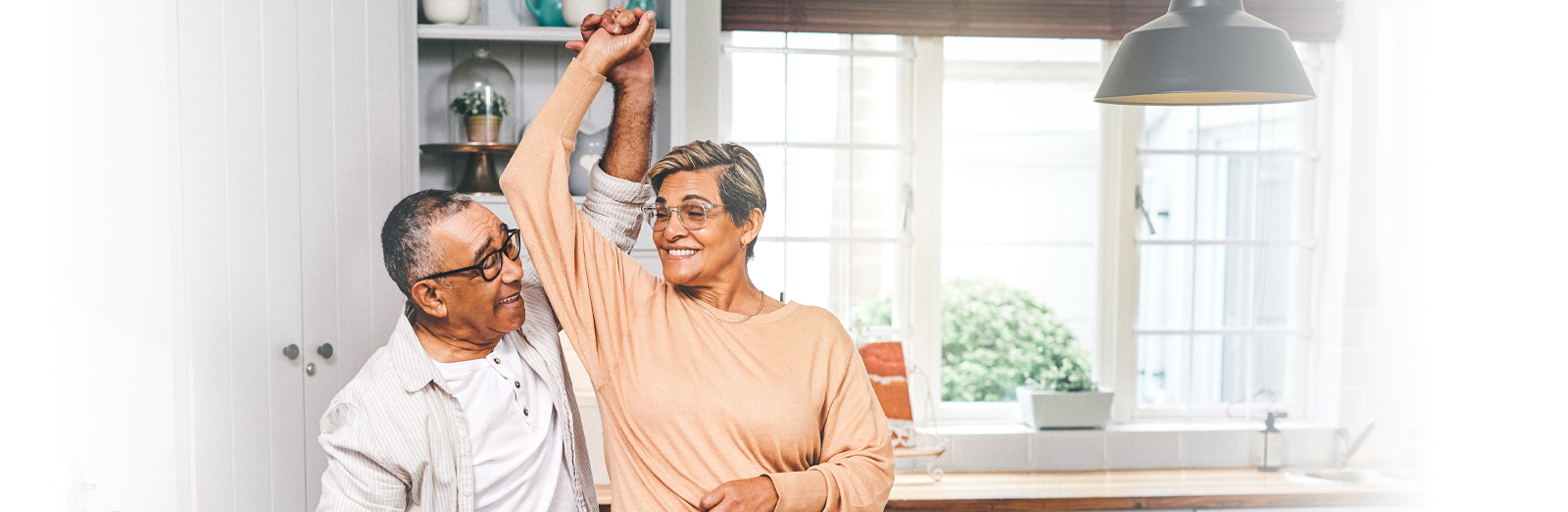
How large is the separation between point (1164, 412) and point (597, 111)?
87.4 inches

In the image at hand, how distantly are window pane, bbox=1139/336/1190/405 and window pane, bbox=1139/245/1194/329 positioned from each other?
6 cm

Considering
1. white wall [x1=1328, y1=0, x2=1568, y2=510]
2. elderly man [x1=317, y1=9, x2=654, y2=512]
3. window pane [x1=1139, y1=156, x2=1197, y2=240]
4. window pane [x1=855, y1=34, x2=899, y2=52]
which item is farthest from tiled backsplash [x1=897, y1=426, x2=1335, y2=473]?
elderly man [x1=317, y1=9, x2=654, y2=512]

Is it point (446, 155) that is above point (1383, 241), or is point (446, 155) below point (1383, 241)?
above

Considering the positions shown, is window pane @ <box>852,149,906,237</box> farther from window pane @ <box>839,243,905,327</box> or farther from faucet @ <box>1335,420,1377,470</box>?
faucet @ <box>1335,420,1377,470</box>

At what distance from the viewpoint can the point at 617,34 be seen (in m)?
1.37

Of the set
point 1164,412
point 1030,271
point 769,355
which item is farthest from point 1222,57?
point 1164,412

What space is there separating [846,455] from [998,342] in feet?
6.92

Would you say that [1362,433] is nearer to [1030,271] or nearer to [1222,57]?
[1030,271]

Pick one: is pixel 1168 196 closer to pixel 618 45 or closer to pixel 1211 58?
pixel 1211 58

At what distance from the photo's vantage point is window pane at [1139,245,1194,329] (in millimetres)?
3371

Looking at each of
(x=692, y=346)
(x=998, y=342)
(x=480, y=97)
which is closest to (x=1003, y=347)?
(x=998, y=342)

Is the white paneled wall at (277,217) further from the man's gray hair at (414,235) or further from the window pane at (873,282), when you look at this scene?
the window pane at (873,282)

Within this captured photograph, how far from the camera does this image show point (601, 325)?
52.1 inches

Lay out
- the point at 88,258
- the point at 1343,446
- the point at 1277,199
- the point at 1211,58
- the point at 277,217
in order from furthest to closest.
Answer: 1. the point at 1277,199
2. the point at 1343,446
3. the point at 277,217
4. the point at 1211,58
5. the point at 88,258
